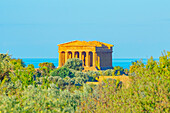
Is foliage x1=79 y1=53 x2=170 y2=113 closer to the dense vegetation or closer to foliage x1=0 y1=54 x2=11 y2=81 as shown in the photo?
the dense vegetation

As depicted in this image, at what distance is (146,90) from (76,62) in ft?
210

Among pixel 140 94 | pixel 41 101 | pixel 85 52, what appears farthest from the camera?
pixel 85 52

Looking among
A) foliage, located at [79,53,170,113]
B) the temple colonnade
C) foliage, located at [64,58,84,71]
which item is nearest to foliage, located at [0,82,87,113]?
foliage, located at [79,53,170,113]

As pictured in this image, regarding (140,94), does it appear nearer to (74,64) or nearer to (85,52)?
(74,64)

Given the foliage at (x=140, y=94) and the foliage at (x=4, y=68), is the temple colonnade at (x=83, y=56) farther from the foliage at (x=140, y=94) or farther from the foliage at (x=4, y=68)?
the foliage at (x=140, y=94)

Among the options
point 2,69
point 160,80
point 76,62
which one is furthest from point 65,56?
point 160,80

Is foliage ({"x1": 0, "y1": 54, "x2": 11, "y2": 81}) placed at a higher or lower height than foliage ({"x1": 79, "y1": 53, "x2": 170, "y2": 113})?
higher

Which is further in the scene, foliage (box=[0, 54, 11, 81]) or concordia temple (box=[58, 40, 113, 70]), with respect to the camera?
concordia temple (box=[58, 40, 113, 70])

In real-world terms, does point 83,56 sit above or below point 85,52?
below

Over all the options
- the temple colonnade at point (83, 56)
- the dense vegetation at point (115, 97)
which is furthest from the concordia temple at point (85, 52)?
the dense vegetation at point (115, 97)

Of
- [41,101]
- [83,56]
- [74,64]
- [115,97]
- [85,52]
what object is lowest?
[41,101]

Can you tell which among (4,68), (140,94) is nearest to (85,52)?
(4,68)

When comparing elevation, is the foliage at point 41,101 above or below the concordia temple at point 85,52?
below

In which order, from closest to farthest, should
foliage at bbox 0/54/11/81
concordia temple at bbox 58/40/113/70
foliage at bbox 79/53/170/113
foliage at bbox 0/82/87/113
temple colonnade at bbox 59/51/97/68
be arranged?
foliage at bbox 79/53/170/113 → foliage at bbox 0/82/87/113 → foliage at bbox 0/54/11/81 → concordia temple at bbox 58/40/113/70 → temple colonnade at bbox 59/51/97/68
